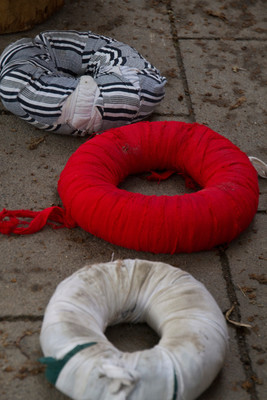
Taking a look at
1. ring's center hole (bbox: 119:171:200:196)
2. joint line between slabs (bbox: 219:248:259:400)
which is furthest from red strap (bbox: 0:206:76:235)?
joint line between slabs (bbox: 219:248:259:400)

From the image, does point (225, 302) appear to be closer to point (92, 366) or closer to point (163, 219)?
point (163, 219)

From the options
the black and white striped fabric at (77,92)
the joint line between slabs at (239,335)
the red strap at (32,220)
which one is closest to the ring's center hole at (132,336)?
the joint line between slabs at (239,335)

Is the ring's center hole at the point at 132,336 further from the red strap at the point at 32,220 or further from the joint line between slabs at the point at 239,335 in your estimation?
the red strap at the point at 32,220

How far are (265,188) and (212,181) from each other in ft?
1.21

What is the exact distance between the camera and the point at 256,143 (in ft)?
9.62

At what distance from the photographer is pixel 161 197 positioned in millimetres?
2287

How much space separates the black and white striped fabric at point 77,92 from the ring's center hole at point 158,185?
13.0 inches

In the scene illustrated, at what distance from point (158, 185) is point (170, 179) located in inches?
2.9

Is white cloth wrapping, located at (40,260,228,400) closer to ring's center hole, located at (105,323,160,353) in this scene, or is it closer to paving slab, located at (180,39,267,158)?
ring's center hole, located at (105,323,160,353)

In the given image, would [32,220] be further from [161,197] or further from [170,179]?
[170,179]

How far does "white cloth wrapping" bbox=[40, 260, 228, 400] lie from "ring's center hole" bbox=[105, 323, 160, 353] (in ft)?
0.12

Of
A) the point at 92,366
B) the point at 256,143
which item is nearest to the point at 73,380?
the point at 92,366

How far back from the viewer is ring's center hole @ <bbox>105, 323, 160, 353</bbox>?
196 centimetres

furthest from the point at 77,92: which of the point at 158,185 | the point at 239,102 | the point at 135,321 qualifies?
the point at 135,321
